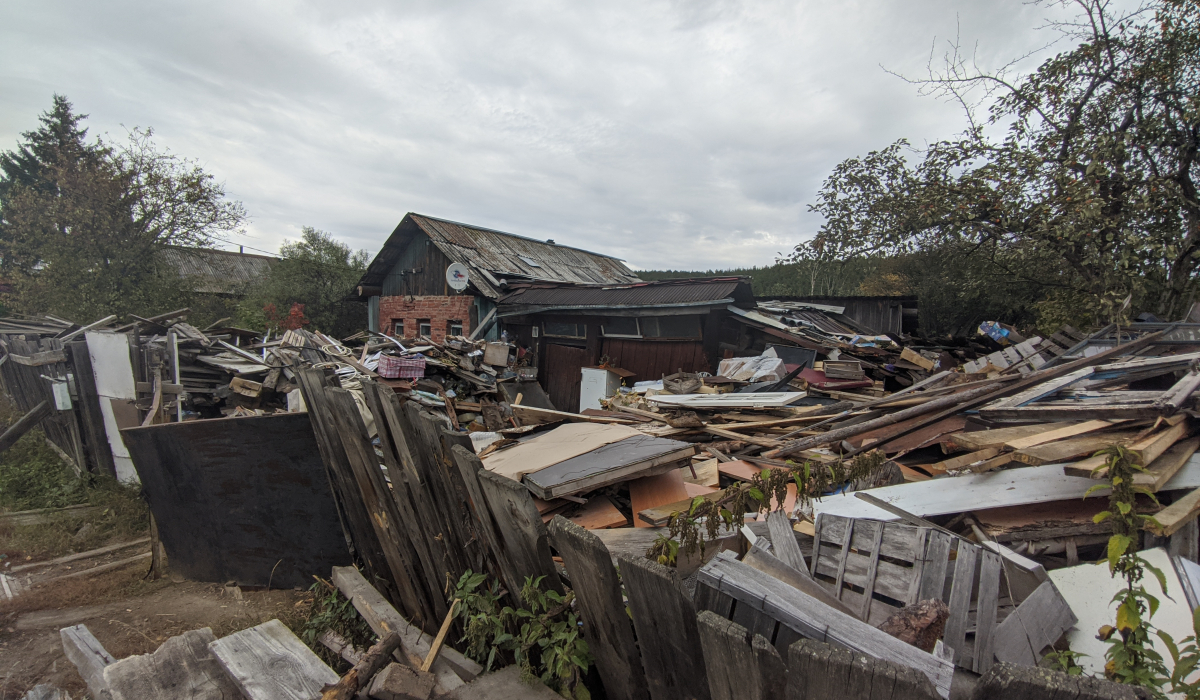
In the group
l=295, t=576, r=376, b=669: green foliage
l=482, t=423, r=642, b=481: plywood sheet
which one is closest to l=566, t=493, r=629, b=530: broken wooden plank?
l=482, t=423, r=642, b=481: plywood sheet

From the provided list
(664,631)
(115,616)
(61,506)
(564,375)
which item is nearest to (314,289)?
(564,375)

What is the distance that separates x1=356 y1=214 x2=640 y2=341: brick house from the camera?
1448 cm

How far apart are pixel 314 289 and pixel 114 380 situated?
589 inches

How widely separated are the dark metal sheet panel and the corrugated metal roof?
7.25 meters

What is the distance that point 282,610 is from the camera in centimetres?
377

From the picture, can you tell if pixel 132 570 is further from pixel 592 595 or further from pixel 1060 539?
pixel 1060 539

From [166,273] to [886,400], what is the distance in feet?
66.2

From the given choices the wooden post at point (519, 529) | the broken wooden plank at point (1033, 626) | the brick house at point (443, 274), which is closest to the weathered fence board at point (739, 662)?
the wooden post at point (519, 529)

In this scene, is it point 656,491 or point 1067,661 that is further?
point 656,491

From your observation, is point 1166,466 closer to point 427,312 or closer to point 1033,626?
point 1033,626

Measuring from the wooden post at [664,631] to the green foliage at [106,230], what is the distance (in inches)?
725

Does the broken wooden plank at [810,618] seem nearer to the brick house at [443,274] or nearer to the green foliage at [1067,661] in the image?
the green foliage at [1067,661]

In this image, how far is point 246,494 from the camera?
379cm

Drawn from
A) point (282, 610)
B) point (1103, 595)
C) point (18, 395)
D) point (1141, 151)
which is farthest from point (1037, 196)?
point (18, 395)
